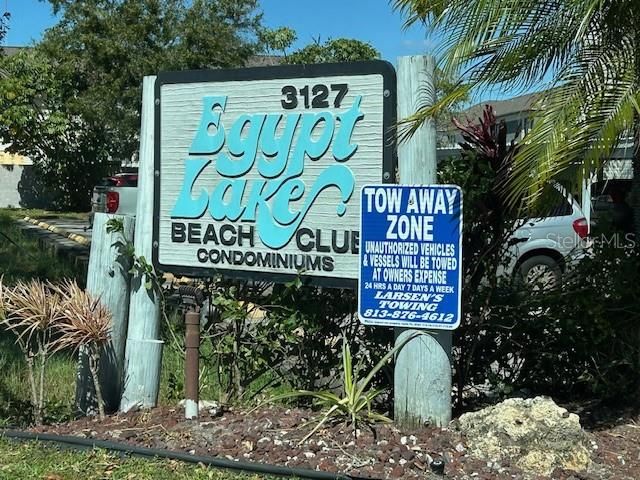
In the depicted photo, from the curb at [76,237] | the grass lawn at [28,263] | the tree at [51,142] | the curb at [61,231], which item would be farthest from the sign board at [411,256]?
the tree at [51,142]

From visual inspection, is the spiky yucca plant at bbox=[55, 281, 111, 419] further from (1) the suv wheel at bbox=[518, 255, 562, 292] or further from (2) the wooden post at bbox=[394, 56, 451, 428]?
(1) the suv wheel at bbox=[518, 255, 562, 292]

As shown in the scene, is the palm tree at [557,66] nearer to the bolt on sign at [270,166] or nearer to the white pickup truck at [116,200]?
the bolt on sign at [270,166]

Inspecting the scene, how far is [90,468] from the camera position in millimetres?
4621

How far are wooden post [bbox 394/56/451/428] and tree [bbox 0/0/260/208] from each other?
2389 centimetres

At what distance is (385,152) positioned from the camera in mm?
4957

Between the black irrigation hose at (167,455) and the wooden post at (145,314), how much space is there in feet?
2.27

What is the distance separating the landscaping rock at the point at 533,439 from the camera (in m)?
4.50

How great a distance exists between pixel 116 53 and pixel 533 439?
25.8 meters

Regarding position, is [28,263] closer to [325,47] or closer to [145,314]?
[145,314]

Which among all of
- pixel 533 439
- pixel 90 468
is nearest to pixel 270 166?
pixel 90 468

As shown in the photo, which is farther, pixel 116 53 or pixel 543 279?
pixel 116 53

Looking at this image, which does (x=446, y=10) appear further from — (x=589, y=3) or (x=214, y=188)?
(x=214, y=188)

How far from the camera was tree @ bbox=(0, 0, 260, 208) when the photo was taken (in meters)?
28.1

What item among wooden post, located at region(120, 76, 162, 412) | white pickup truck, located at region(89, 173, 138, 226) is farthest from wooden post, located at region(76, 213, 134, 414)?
white pickup truck, located at region(89, 173, 138, 226)
